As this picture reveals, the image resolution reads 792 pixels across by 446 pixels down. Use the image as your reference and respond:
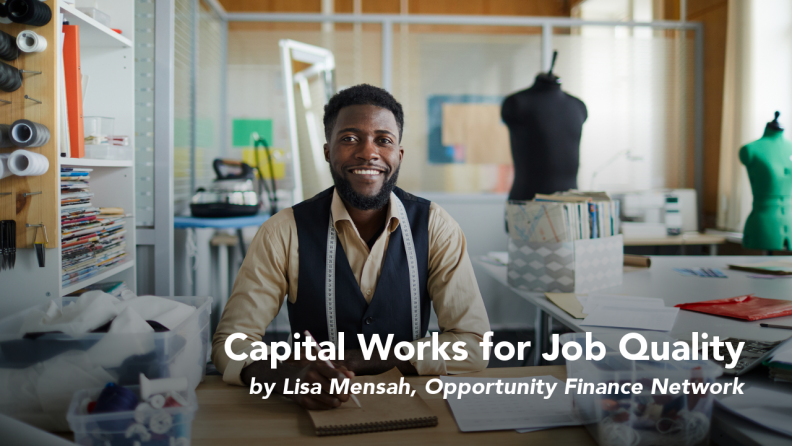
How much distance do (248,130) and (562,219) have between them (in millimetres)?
2659

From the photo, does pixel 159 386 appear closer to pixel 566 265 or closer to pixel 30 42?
pixel 30 42

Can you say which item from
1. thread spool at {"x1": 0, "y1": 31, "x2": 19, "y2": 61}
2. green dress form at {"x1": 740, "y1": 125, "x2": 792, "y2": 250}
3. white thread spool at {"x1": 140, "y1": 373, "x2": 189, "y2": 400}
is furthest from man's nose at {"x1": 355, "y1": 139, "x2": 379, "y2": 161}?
green dress form at {"x1": 740, "y1": 125, "x2": 792, "y2": 250}

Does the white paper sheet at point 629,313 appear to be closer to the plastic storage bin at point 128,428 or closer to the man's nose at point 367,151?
the man's nose at point 367,151

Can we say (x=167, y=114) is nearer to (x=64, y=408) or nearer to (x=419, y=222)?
(x=419, y=222)

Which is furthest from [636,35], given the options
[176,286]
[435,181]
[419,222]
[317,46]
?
[176,286]

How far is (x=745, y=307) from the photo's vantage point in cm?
153

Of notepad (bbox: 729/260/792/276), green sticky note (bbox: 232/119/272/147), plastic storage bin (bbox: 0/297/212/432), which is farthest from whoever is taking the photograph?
green sticky note (bbox: 232/119/272/147)

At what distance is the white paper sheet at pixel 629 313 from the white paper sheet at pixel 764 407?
40 centimetres

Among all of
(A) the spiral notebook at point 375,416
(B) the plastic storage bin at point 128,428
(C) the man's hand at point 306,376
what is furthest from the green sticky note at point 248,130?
(B) the plastic storage bin at point 128,428

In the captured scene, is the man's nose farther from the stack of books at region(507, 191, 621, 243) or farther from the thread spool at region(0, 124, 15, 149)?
the thread spool at region(0, 124, 15, 149)

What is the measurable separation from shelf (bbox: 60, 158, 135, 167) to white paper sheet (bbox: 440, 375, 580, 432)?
1.27 metres

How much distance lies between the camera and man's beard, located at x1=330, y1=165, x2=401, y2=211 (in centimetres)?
141

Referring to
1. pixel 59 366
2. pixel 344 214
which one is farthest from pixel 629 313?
pixel 59 366

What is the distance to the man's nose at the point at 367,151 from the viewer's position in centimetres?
140
